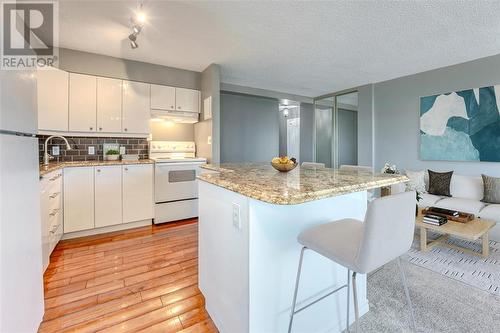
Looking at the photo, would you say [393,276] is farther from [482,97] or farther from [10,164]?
[482,97]

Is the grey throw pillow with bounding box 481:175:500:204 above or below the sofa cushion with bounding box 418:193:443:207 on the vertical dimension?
above

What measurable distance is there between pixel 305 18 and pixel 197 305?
264 cm

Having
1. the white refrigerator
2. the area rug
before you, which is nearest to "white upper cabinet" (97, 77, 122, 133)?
the white refrigerator

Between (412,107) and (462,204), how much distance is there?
5.84ft

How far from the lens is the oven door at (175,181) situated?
3.35 m

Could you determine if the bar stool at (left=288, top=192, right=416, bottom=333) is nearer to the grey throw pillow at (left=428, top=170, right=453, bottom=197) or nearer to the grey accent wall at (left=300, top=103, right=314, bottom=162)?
the grey throw pillow at (left=428, top=170, right=453, bottom=197)

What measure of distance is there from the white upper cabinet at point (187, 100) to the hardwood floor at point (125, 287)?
1.97 metres

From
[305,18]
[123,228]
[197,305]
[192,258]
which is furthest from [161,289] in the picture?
[305,18]

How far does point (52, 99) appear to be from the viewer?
113 inches

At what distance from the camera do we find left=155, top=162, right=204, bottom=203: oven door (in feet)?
11.0

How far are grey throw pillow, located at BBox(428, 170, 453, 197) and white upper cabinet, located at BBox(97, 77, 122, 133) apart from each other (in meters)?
4.57

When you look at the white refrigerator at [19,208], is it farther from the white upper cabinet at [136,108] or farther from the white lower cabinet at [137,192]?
the white upper cabinet at [136,108]

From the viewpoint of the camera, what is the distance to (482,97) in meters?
3.26

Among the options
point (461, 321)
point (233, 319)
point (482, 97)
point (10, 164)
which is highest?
point (482, 97)
